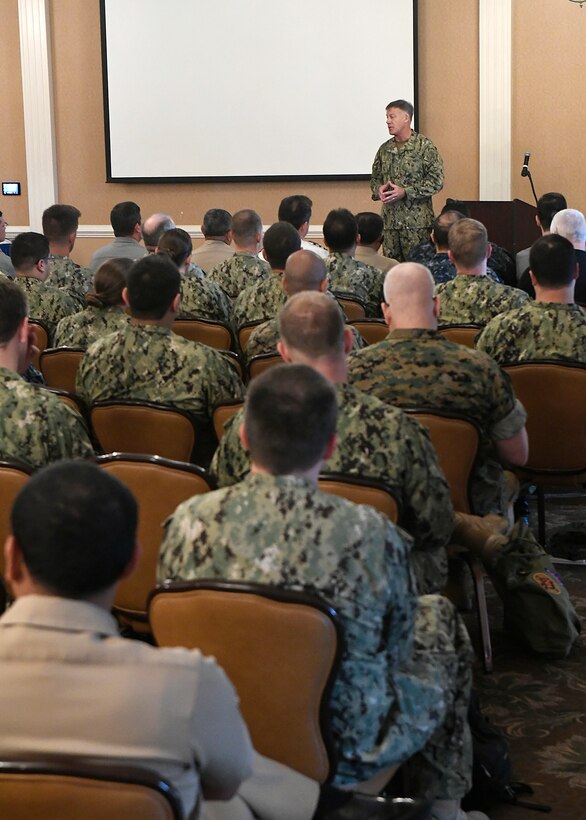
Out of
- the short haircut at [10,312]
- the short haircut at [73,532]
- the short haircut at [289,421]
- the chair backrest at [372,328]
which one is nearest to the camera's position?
the short haircut at [73,532]

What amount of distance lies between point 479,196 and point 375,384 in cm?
762

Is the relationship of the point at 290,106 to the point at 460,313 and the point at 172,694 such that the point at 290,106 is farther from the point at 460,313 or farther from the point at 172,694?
the point at 172,694

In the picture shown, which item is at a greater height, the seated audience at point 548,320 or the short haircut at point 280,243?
the short haircut at point 280,243

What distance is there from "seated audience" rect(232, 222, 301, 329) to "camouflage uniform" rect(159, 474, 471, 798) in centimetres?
389

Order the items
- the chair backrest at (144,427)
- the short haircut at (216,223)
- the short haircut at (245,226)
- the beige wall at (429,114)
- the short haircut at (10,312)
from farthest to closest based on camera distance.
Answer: the beige wall at (429,114), the short haircut at (216,223), the short haircut at (245,226), the chair backrest at (144,427), the short haircut at (10,312)

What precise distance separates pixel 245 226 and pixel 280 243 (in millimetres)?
987

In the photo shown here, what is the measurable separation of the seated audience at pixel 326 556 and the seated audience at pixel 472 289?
137 inches

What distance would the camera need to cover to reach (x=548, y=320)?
15.4ft

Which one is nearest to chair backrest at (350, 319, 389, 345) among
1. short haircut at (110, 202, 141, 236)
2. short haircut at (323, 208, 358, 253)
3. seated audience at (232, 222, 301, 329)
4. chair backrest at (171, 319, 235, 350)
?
chair backrest at (171, 319, 235, 350)

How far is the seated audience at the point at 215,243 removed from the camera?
791 cm

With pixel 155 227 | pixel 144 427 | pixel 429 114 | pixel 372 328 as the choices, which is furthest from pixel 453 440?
pixel 429 114

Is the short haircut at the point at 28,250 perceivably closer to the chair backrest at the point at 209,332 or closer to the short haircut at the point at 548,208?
the chair backrest at the point at 209,332

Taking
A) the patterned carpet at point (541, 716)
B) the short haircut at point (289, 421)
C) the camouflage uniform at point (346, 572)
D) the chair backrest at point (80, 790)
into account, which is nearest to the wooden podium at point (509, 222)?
the patterned carpet at point (541, 716)

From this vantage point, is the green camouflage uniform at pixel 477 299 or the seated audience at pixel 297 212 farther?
the seated audience at pixel 297 212
